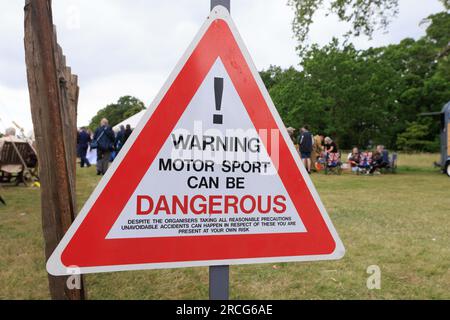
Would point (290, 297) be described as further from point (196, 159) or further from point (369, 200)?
point (369, 200)

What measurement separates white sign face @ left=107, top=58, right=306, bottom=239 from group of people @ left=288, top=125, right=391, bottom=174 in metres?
12.5

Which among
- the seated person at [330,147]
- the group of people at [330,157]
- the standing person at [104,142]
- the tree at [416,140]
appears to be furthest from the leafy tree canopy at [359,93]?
the standing person at [104,142]

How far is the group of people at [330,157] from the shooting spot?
1366 cm

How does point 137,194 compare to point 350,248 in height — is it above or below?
above

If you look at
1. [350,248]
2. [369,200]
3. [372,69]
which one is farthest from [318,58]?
[350,248]

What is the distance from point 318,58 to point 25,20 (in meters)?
36.8

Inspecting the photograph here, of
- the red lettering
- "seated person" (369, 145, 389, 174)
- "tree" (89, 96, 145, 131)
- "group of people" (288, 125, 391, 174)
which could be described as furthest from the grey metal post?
"tree" (89, 96, 145, 131)

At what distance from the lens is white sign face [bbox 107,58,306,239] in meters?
1.27

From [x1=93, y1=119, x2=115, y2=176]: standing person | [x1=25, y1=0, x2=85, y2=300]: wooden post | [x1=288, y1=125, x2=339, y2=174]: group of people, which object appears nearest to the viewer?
[x1=25, y1=0, x2=85, y2=300]: wooden post

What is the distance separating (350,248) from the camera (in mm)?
4125

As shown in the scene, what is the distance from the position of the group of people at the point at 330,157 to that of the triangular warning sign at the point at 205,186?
1246 cm

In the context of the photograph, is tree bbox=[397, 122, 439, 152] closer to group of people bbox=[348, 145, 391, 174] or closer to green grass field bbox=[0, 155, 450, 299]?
Result: group of people bbox=[348, 145, 391, 174]

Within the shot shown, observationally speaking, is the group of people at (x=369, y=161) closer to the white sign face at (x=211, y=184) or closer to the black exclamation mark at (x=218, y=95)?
the white sign face at (x=211, y=184)

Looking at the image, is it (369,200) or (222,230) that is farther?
(369,200)
